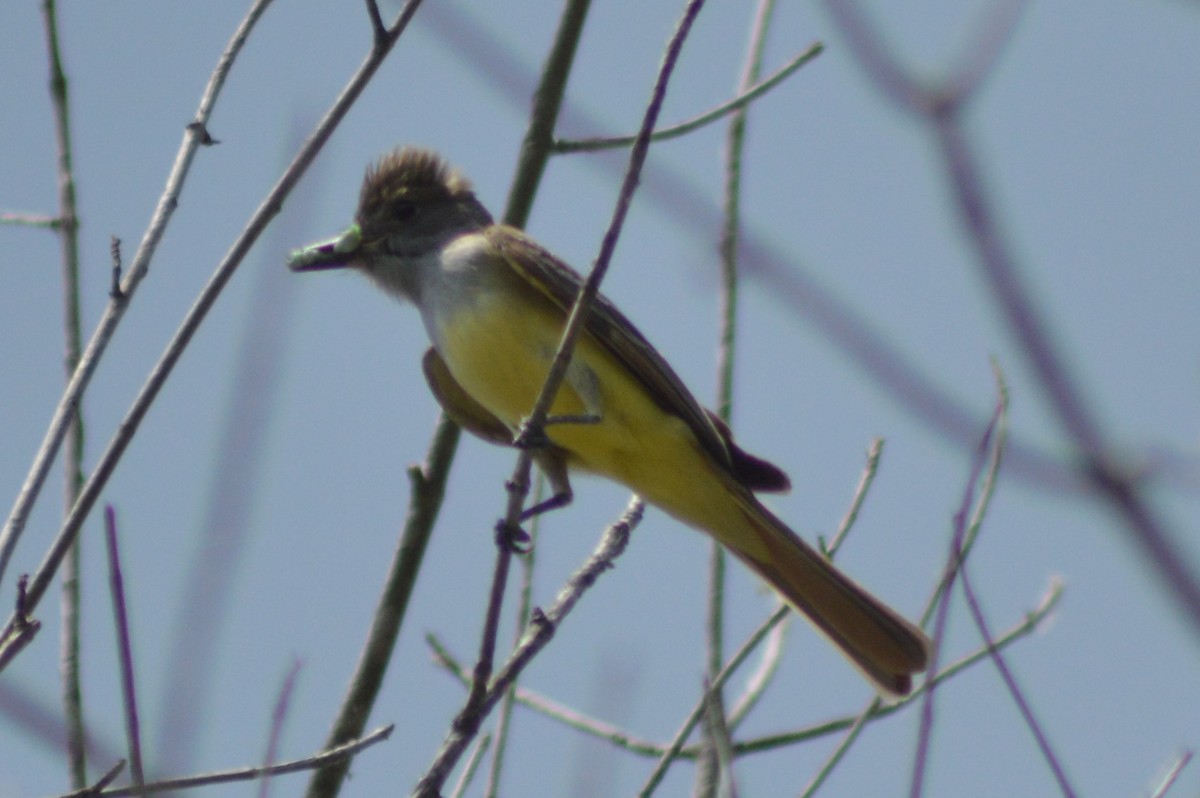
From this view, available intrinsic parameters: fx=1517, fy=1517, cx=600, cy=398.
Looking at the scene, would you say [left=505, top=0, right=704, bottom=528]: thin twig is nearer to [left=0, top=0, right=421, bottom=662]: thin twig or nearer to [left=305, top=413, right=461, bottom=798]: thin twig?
[left=0, top=0, right=421, bottom=662]: thin twig

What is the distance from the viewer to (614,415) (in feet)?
15.4

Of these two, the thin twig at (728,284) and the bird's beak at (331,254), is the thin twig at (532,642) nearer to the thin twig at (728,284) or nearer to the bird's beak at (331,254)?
the thin twig at (728,284)

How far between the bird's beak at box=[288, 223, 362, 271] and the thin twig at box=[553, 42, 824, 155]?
40.2 inches

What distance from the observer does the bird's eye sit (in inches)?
223

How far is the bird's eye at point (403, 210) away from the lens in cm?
565

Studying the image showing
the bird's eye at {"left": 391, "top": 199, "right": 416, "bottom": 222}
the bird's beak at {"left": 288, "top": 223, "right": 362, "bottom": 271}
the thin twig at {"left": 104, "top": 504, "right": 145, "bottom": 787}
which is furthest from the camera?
the bird's eye at {"left": 391, "top": 199, "right": 416, "bottom": 222}

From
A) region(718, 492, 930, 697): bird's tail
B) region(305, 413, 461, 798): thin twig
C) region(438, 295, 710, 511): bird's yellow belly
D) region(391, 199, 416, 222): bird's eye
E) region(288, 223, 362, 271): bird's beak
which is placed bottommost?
region(305, 413, 461, 798): thin twig

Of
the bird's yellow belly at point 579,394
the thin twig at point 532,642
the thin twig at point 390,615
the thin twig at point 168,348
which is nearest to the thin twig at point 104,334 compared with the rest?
the thin twig at point 168,348

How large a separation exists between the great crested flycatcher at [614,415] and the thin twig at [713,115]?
1.13 ft

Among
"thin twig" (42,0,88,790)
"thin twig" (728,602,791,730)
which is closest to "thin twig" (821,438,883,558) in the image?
"thin twig" (728,602,791,730)

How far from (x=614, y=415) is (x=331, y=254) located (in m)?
1.41

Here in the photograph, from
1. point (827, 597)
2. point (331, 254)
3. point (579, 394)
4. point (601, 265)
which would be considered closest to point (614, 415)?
point (579, 394)

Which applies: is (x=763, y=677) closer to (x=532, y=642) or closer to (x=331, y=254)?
(x=532, y=642)

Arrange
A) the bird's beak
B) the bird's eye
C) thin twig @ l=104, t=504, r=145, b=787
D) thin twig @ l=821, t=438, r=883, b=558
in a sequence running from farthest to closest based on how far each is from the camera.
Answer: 1. the bird's eye
2. the bird's beak
3. thin twig @ l=821, t=438, r=883, b=558
4. thin twig @ l=104, t=504, r=145, b=787
